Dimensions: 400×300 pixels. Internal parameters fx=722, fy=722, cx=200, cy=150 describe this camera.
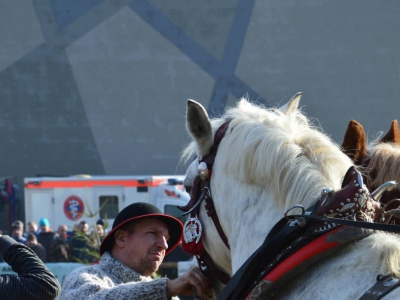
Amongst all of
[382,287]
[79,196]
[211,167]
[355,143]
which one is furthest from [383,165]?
[79,196]

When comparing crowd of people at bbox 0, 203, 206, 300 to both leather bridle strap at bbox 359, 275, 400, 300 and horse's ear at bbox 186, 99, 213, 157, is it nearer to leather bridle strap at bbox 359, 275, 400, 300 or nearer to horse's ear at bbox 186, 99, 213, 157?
horse's ear at bbox 186, 99, 213, 157

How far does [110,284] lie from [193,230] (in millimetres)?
488

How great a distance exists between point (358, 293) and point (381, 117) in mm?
20282

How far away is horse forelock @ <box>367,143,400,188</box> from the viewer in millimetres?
3396

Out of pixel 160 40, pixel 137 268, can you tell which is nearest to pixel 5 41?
pixel 160 40

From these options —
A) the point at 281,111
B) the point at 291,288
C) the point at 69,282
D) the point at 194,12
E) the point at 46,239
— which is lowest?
the point at 46,239

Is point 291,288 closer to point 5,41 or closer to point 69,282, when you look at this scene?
point 69,282

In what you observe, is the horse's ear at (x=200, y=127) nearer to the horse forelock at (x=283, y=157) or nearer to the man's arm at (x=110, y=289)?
the horse forelock at (x=283, y=157)

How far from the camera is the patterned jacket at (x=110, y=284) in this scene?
9.57 feet

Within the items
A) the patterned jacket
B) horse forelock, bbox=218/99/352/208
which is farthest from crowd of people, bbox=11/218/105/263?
horse forelock, bbox=218/99/352/208

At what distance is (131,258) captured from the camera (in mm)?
3256

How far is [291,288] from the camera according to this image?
2.32 m

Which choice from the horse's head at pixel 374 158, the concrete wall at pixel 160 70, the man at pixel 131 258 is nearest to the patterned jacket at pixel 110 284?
the man at pixel 131 258

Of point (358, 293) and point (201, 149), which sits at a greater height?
point (201, 149)
